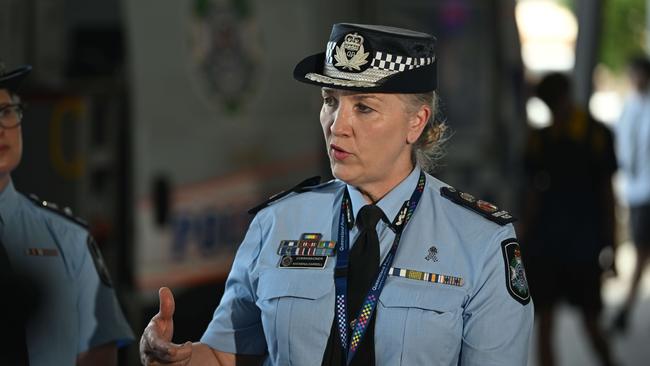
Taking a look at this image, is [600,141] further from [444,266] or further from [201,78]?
[444,266]

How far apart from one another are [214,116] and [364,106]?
356 centimetres

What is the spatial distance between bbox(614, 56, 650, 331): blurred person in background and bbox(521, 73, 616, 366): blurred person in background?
2.35 meters

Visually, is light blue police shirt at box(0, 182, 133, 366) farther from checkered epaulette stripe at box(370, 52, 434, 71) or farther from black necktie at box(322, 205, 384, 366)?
checkered epaulette stripe at box(370, 52, 434, 71)

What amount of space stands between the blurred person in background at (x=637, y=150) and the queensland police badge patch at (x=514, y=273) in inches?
251

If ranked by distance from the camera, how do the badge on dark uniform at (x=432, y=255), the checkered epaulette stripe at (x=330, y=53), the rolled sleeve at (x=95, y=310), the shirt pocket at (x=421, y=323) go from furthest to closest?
the rolled sleeve at (x=95, y=310) < the checkered epaulette stripe at (x=330, y=53) < the badge on dark uniform at (x=432, y=255) < the shirt pocket at (x=421, y=323)

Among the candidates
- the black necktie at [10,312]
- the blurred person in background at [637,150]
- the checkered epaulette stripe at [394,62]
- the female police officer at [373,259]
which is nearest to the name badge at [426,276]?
the female police officer at [373,259]

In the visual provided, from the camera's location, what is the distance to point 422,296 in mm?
2719

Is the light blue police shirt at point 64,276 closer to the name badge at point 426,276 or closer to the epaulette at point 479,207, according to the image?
the name badge at point 426,276

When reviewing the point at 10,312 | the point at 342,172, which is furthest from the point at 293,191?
the point at 10,312

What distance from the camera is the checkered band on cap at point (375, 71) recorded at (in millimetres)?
2801

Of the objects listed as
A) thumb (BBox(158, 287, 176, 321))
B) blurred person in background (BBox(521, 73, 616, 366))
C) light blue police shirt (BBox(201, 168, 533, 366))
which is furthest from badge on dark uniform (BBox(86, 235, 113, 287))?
blurred person in background (BBox(521, 73, 616, 366))

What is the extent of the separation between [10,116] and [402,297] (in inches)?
39.2

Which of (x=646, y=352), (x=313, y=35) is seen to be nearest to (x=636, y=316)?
(x=646, y=352)

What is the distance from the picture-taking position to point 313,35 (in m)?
6.79
